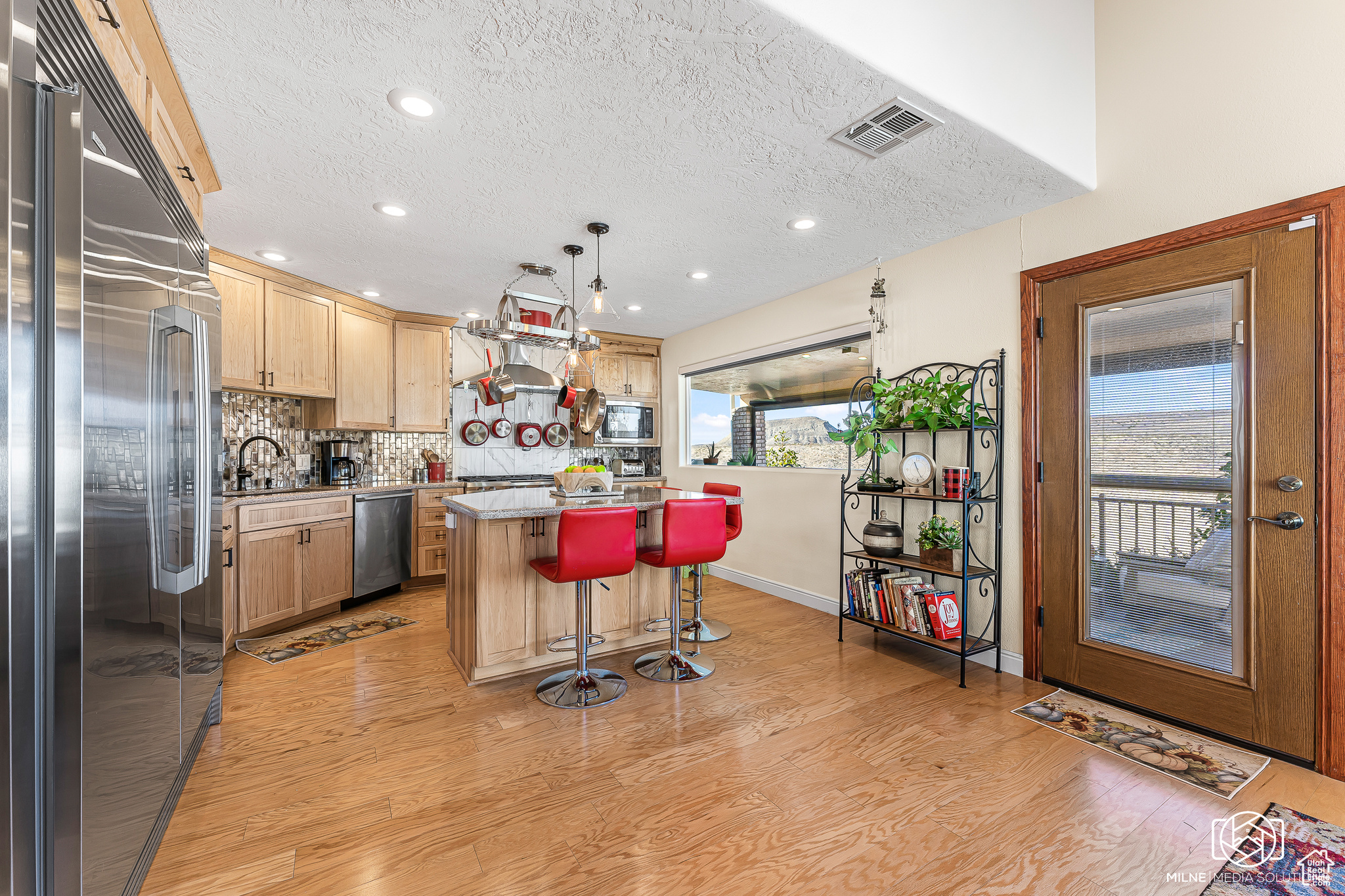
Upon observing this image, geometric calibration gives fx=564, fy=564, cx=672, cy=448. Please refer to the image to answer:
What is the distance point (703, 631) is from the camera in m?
3.67

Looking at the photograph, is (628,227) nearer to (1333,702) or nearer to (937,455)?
(937,455)

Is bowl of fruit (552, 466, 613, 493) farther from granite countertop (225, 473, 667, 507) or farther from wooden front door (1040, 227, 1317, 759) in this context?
wooden front door (1040, 227, 1317, 759)

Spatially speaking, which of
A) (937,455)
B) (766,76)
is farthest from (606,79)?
(937,455)

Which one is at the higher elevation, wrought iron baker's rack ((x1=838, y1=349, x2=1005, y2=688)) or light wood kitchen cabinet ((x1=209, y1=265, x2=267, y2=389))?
light wood kitchen cabinet ((x1=209, y1=265, x2=267, y2=389))

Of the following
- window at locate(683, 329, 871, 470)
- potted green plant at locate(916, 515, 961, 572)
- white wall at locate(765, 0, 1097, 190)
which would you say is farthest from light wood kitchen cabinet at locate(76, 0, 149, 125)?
window at locate(683, 329, 871, 470)

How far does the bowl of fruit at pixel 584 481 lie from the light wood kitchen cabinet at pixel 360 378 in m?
2.23

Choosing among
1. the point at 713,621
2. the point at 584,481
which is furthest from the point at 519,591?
the point at 713,621

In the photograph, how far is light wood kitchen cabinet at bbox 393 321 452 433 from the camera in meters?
5.01

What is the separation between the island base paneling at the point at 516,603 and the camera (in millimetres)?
2854

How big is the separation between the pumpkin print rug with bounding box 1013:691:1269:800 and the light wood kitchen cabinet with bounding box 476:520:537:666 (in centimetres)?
240

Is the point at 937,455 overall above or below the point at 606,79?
below

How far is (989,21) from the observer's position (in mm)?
2195

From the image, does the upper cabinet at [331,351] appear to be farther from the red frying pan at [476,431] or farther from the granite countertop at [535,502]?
the granite countertop at [535,502]

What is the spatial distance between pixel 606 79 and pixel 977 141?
1.48 metres
